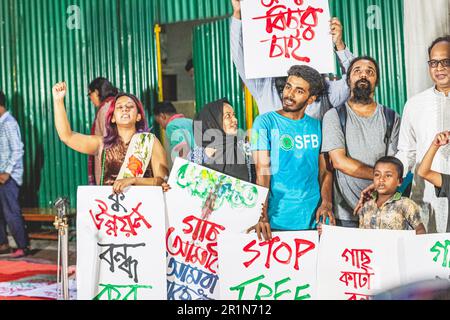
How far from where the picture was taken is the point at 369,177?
137 inches

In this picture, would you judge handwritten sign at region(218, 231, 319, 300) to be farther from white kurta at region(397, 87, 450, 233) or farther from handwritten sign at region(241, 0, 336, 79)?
handwritten sign at region(241, 0, 336, 79)

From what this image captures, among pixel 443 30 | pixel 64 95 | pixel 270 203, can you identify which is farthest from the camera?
pixel 64 95

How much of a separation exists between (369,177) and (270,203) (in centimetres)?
66

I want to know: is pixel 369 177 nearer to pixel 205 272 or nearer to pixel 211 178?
pixel 211 178

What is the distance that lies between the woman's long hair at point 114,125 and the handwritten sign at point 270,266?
0.94 metres

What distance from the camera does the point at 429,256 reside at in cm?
339

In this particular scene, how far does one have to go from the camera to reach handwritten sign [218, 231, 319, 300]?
3527mm

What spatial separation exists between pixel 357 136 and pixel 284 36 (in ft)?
2.61

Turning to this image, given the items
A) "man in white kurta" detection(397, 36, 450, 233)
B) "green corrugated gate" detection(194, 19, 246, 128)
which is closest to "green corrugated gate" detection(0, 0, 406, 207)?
"green corrugated gate" detection(194, 19, 246, 128)

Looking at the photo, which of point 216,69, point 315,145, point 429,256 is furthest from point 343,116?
point 429,256

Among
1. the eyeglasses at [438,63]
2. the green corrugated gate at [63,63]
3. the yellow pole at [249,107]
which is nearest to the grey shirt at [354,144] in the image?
the eyeglasses at [438,63]

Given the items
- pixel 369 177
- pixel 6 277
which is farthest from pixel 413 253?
pixel 6 277

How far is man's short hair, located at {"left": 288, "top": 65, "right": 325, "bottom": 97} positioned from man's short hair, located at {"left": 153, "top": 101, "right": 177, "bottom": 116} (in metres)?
0.82

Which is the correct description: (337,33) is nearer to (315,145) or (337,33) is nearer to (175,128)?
(315,145)
